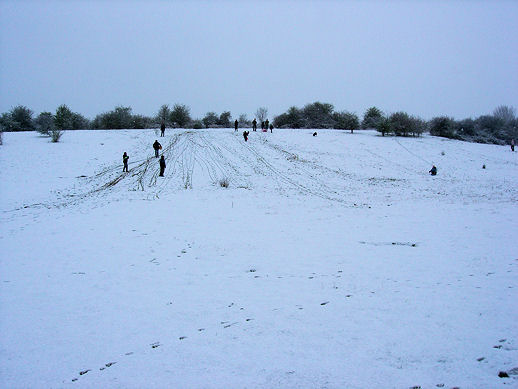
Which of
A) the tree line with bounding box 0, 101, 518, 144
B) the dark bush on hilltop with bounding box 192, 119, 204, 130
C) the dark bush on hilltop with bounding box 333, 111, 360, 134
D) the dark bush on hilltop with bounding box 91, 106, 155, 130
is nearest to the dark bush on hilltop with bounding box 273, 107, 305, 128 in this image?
the tree line with bounding box 0, 101, 518, 144

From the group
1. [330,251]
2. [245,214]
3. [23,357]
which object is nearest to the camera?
[23,357]

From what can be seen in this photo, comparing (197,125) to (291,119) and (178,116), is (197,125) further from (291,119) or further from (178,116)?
(291,119)

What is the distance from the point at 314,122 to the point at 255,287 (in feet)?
180

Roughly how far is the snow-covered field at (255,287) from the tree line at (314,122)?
26867mm

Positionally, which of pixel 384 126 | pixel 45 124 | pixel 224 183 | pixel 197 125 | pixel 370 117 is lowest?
pixel 224 183

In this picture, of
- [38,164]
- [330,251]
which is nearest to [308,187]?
[330,251]

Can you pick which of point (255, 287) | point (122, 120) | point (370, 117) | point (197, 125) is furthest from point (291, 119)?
point (255, 287)

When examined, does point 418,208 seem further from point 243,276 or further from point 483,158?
point 483,158

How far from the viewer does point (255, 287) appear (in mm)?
7750

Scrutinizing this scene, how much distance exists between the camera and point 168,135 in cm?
4053

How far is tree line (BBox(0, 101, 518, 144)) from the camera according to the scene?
4525cm

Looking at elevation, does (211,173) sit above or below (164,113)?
below

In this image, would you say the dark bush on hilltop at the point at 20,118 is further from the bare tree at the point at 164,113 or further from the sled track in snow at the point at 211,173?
the sled track in snow at the point at 211,173

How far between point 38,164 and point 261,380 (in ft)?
99.9
